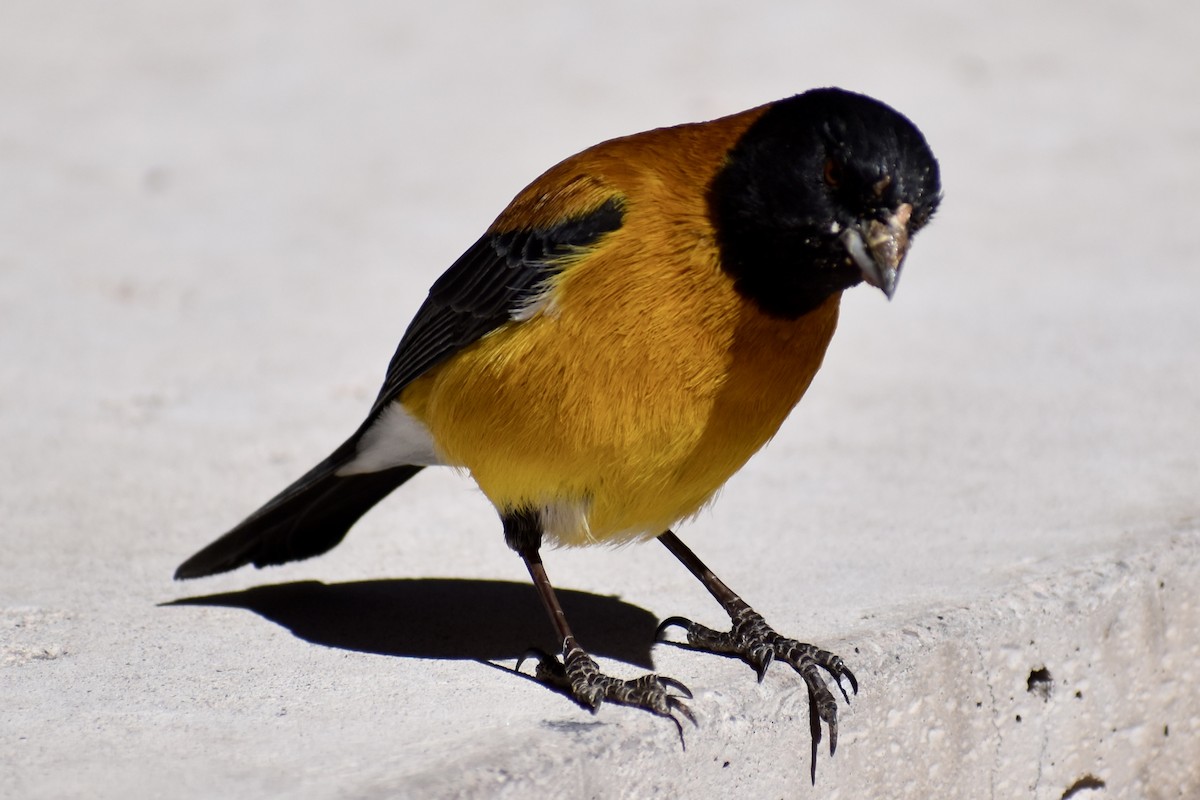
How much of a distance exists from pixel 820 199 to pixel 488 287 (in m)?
0.98

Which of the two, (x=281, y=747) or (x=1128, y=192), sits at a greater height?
(x=1128, y=192)

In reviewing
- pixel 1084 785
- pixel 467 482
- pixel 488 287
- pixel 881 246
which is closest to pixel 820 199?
pixel 881 246

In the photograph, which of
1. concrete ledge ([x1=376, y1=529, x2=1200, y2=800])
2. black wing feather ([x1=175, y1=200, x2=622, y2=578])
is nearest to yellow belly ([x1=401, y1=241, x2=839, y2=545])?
black wing feather ([x1=175, y1=200, x2=622, y2=578])

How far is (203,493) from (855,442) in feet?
8.72

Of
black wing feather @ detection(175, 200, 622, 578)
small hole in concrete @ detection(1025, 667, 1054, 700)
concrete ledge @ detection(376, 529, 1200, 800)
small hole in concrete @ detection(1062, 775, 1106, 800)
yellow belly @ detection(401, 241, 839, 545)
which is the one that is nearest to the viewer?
concrete ledge @ detection(376, 529, 1200, 800)

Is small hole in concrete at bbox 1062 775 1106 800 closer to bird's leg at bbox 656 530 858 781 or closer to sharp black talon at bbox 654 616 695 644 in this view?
bird's leg at bbox 656 530 858 781

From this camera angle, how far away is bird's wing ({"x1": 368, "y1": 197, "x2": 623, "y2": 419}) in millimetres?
3992

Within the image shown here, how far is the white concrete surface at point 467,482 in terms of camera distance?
3924 mm

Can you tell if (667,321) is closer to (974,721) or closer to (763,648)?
(763,648)

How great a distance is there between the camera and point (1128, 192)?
10.2m

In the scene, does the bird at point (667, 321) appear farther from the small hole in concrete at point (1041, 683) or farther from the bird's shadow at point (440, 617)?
the small hole in concrete at point (1041, 683)

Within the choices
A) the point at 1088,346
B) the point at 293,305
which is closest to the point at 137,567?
the point at 293,305

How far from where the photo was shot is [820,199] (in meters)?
3.71

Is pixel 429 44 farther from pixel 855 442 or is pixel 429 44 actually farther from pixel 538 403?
pixel 538 403
